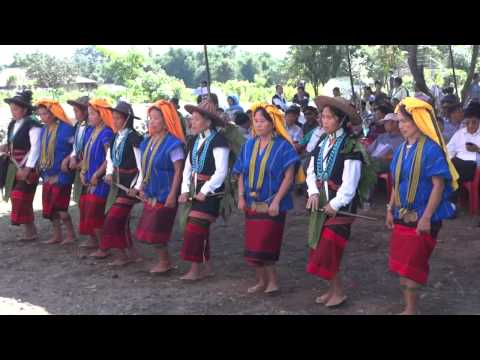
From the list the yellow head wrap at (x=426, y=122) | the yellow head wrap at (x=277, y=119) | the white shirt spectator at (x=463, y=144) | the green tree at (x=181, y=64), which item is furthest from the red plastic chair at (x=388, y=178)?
the green tree at (x=181, y=64)

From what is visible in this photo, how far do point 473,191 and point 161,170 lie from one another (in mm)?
4154

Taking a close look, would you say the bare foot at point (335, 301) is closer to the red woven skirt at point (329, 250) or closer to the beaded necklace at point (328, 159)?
the red woven skirt at point (329, 250)

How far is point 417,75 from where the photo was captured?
1173 cm

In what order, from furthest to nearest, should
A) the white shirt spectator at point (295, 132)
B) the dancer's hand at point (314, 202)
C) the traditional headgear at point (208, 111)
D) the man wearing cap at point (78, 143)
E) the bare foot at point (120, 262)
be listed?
the white shirt spectator at point (295, 132) < the man wearing cap at point (78, 143) < the bare foot at point (120, 262) < the traditional headgear at point (208, 111) < the dancer's hand at point (314, 202)

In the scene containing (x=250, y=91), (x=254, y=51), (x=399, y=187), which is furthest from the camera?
(x=254, y=51)

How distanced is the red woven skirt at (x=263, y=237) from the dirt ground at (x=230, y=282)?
1.26 ft

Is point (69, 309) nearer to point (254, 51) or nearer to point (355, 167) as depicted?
point (355, 167)

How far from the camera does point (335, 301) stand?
521 centimetres

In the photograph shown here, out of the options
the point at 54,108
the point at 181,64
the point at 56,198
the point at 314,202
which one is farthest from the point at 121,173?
the point at 181,64

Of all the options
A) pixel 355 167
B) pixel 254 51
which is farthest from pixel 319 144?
pixel 254 51

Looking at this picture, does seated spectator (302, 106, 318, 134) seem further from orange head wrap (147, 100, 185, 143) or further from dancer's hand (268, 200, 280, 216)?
dancer's hand (268, 200, 280, 216)

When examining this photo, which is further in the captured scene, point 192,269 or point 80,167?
point 80,167

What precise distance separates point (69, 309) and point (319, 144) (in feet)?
8.24

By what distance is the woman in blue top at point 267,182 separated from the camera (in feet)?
17.7
